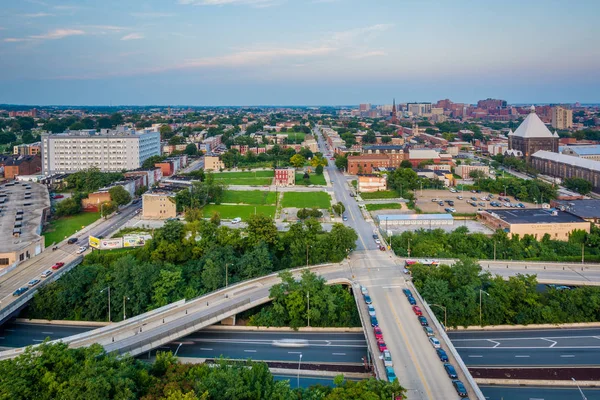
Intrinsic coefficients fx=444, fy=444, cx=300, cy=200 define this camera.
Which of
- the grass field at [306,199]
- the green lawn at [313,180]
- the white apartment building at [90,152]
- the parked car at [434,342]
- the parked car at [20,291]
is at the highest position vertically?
the white apartment building at [90,152]

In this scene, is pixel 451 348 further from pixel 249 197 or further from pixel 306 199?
pixel 249 197

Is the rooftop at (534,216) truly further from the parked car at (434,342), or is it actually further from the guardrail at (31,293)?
the guardrail at (31,293)

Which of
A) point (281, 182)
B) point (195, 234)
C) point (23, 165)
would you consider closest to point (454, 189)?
point (281, 182)

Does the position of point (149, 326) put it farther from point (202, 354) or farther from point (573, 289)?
point (573, 289)

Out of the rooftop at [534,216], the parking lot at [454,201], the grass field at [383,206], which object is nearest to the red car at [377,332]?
the rooftop at [534,216]

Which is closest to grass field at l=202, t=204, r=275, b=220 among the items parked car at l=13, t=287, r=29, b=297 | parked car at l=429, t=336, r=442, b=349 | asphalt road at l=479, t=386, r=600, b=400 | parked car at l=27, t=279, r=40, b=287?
parked car at l=27, t=279, r=40, b=287

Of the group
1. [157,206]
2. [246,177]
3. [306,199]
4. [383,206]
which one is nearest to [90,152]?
[246,177]
